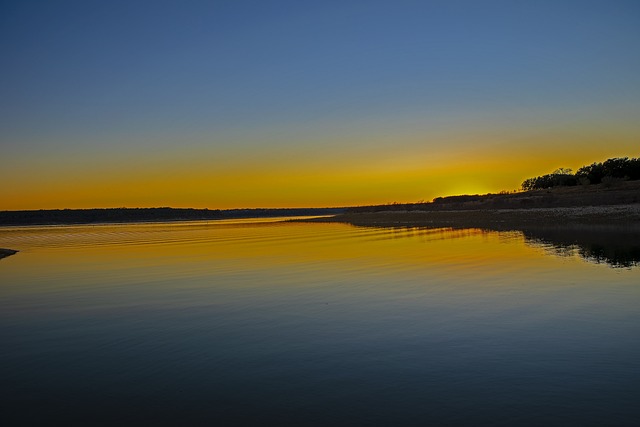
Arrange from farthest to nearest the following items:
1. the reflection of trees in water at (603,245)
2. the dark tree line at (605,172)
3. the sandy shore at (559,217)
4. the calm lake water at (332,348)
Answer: the dark tree line at (605,172) → the sandy shore at (559,217) → the reflection of trees in water at (603,245) → the calm lake water at (332,348)

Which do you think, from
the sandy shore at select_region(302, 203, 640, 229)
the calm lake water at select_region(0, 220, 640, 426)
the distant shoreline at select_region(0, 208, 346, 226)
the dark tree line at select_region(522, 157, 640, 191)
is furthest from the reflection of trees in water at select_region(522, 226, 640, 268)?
the distant shoreline at select_region(0, 208, 346, 226)

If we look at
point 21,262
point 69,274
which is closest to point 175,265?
point 69,274

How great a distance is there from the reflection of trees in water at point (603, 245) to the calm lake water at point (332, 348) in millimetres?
1347

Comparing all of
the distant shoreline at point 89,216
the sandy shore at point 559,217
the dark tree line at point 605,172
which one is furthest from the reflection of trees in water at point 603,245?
the distant shoreline at point 89,216

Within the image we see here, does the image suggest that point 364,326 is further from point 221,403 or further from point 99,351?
point 99,351

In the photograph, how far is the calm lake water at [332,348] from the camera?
7.11 m

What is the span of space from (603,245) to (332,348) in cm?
2164

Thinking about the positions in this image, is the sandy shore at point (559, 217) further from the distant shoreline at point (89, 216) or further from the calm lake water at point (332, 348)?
the distant shoreline at point (89, 216)

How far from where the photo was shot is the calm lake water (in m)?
7.11

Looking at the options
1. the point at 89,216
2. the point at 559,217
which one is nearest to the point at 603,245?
the point at 559,217

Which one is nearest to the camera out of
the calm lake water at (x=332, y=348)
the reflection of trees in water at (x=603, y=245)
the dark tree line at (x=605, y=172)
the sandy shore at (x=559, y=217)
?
the calm lake water at (x=332, y=348)

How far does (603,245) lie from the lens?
25.7 metres

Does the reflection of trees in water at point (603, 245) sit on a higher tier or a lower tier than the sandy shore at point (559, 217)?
lower

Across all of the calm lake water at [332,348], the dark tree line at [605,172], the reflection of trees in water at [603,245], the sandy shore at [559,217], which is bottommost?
the calm lake water at [332,348]
